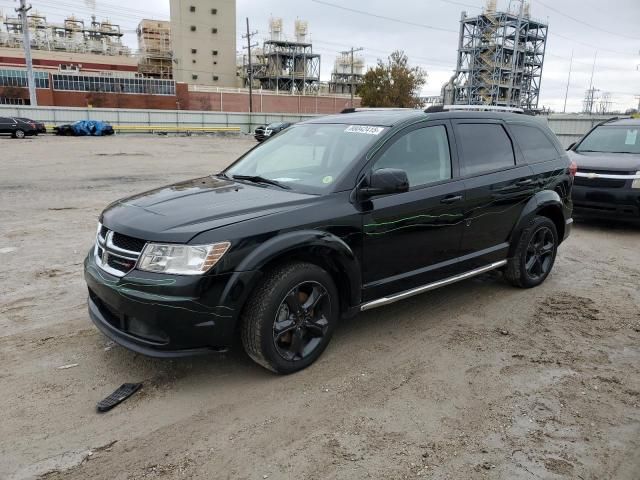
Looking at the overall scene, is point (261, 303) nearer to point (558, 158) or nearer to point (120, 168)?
point (558, 158)

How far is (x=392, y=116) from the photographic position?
4.56 m

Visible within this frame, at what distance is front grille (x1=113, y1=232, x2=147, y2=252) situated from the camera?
3.34 metres

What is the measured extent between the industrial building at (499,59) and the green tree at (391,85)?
6125 millimetres

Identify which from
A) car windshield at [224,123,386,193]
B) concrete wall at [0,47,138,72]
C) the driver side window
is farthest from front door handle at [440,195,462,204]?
concrete wall at [0,47,138,72]

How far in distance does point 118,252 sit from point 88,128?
4039cm

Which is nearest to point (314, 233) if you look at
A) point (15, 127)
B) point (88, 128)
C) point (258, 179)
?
point (258, 179)

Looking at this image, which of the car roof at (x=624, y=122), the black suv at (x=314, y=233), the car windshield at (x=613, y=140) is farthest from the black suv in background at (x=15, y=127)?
the car roof at (x=624, y=122)

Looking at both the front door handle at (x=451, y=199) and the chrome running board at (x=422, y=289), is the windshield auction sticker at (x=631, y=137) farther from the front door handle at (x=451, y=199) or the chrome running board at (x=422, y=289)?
the front door handle at (x=451, y=199)

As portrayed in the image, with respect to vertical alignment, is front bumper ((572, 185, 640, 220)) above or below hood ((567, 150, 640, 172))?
below

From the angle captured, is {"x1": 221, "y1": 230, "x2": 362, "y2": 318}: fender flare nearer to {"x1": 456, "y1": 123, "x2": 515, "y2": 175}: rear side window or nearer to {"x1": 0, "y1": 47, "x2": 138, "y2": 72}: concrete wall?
{"x1": 456, "y1": 123, "x2": 515, "y2": 175}: rear side window

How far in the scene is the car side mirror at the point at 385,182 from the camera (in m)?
3.78

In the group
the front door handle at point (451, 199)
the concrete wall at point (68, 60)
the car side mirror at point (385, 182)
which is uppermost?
the concrete wall at point (68, 60)

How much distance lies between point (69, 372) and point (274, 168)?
7.54 ft

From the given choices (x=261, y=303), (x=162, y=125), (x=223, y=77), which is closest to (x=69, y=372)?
(x=261, y=303)
